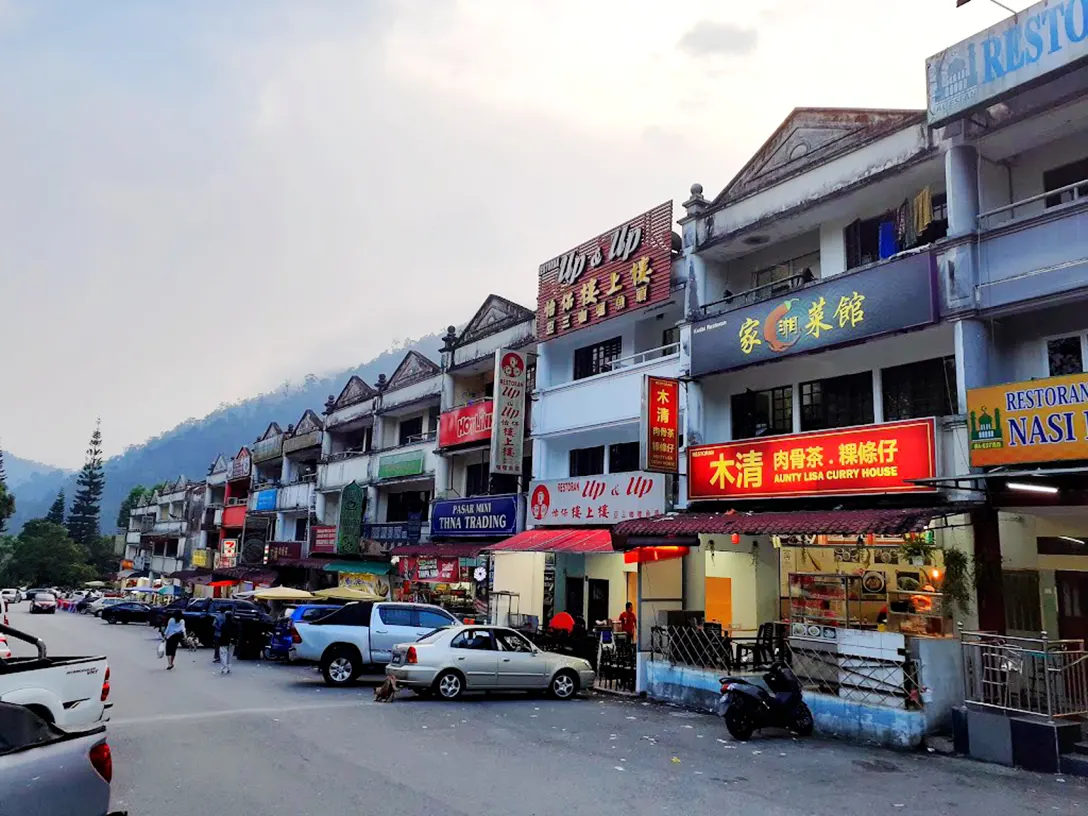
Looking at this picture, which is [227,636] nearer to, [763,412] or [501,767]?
[501,767]

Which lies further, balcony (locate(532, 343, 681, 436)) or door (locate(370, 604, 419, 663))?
balcony (locate(532, 343, 681, 436))

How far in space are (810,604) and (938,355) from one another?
580cm

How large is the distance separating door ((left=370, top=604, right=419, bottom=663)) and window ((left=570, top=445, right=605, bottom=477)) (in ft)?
23.4

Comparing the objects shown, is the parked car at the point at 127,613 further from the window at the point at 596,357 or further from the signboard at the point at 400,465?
the window at the point at 596,357

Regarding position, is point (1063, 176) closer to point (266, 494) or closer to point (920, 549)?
point (920, 549)

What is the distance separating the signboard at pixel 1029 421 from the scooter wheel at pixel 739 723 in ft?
16.8

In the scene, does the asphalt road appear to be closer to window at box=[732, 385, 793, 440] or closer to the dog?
the dog

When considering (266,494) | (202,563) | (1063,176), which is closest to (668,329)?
(1063,176)

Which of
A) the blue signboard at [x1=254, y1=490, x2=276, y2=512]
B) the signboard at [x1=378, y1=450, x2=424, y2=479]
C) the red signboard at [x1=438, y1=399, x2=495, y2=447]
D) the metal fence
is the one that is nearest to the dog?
the metal fence

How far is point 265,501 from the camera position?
45469 millimetres

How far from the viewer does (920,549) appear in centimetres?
1290

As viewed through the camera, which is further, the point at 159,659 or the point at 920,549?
the point at 159,659

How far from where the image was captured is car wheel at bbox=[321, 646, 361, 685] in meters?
17.1

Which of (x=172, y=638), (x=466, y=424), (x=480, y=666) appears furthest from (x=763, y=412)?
(x=172, y=638)
